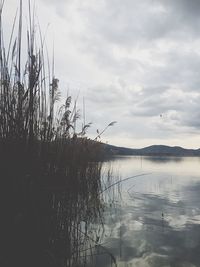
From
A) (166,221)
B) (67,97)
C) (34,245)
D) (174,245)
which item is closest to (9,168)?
(34,245)

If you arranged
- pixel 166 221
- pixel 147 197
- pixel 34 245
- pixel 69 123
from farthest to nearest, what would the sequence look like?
pixel 147 197, pixel 166 221, pixel 69 123, pixel 34 245

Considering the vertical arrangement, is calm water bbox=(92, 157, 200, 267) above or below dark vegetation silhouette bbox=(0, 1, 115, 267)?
below

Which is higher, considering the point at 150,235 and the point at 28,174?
the point at 28,174

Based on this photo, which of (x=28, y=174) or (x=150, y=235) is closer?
(x=28, y=174)

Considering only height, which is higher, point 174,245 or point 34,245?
point 34,245

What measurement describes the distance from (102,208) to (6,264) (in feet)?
15.2

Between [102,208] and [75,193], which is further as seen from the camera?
[102,208]

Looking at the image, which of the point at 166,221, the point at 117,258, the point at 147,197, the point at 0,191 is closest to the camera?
the point at 0,191

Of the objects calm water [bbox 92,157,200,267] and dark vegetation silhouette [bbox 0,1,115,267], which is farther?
calm water [bbox 92,157,200,267]

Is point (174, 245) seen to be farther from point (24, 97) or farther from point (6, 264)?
point (24, 97)

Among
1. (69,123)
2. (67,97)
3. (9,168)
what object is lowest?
(9,168)

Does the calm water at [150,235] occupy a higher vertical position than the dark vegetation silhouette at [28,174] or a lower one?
lower

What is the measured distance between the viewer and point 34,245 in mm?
2650

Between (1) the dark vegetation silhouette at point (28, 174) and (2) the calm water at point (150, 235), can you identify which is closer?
(1) the dark vegetation silhouette at point (28, 174)
